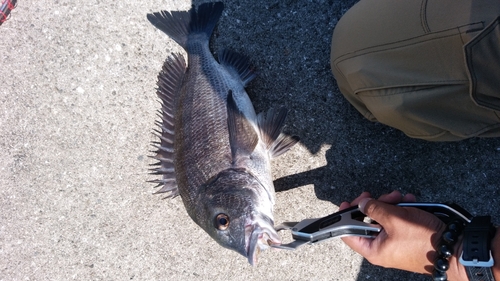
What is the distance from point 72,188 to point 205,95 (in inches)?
48.6

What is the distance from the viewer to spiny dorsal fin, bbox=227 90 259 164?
6.39 feet

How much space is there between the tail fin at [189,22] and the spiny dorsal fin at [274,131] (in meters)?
0.73

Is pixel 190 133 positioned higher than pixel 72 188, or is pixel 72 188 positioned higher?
pixel 190 133

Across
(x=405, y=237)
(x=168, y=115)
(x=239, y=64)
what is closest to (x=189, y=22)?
(x=239, y=64)

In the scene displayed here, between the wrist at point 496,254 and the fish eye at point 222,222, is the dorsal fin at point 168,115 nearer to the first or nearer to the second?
the fish eye at point 222,222

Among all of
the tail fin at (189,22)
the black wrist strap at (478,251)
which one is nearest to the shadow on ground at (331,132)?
the tail fin at (189,22)

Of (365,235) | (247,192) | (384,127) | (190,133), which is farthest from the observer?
(384,127)

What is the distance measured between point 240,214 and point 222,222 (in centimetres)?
10

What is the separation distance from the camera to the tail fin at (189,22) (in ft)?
7.59

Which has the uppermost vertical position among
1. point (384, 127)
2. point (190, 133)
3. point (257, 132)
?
point (190, 133)

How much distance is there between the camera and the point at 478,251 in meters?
1.32

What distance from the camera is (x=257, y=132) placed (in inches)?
83.1

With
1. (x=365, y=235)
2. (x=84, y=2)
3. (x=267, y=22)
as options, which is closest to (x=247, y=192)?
(x=365, y=235)

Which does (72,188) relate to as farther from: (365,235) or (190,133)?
(365,235)
